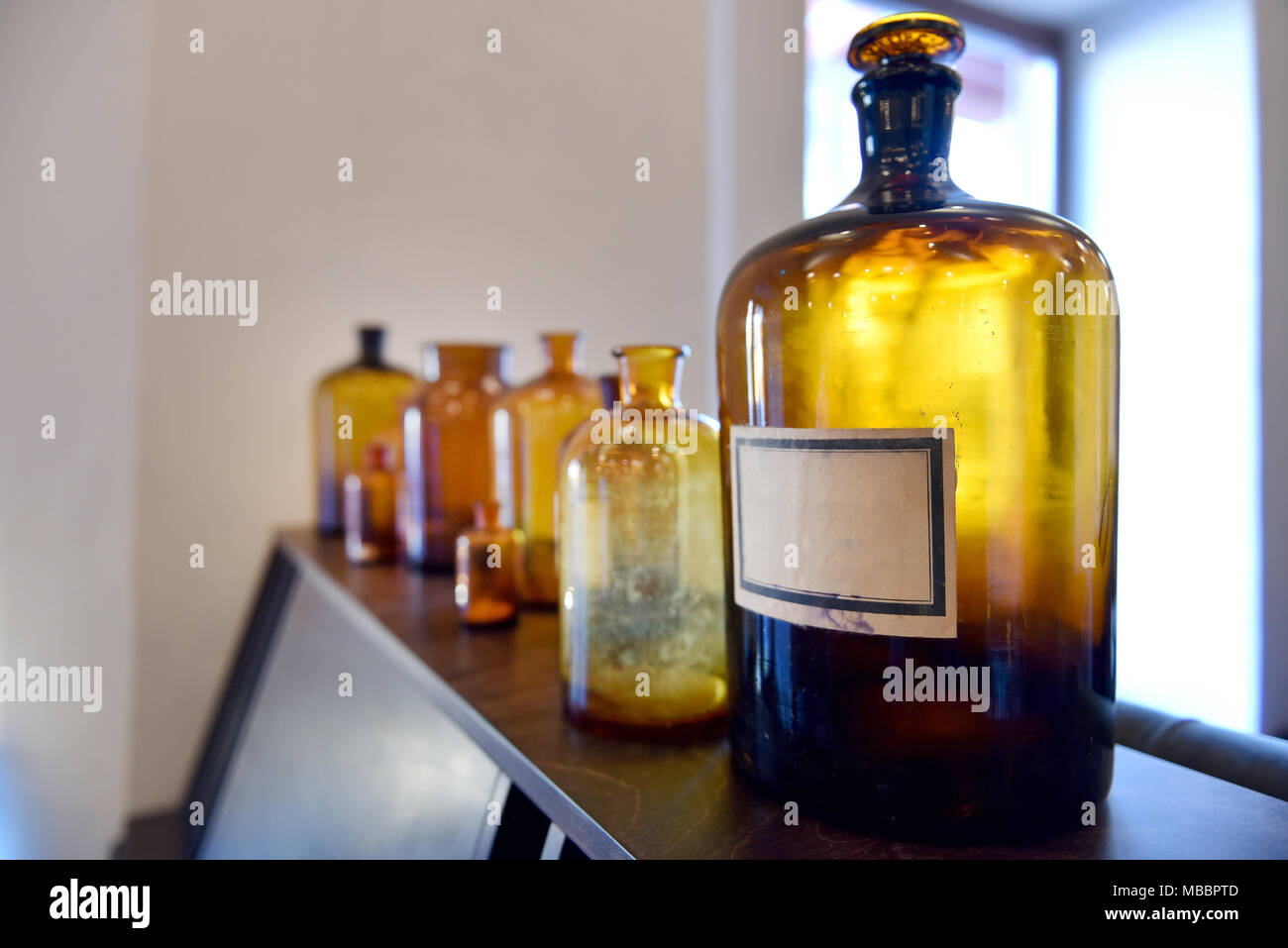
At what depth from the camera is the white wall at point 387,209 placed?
1324 millimetres

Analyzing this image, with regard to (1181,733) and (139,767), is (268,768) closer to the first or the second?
(139,767)

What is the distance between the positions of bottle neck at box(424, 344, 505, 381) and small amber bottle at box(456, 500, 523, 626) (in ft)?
1.15

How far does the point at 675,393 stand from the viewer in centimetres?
63

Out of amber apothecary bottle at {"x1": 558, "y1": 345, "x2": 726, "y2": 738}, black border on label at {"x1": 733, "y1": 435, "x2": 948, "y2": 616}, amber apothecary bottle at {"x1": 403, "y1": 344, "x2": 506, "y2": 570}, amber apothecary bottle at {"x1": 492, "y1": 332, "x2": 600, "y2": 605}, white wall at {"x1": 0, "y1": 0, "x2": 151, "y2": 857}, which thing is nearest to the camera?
black border on label at {"x1": 733, "y1": 435, "x2": 948, "y2": 616}

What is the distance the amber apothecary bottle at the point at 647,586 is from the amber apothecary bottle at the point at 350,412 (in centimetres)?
84

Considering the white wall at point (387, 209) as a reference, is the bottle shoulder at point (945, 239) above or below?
below

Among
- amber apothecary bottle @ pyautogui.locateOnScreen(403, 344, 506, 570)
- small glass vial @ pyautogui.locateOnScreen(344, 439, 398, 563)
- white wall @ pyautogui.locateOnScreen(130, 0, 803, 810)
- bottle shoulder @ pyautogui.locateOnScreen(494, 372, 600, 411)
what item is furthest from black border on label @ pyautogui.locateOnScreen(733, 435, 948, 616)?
white wall @ pyautogui.locateOnScreen(130, 0, 803, 810)

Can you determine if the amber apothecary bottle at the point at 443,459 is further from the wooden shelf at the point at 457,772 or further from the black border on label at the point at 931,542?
the black border on label at the point at 931,542

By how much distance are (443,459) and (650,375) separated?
1.81ft

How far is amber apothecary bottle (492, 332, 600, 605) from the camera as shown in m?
0.95

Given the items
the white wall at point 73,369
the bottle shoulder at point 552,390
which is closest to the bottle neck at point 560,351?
the bottle shoulder at point 552,390

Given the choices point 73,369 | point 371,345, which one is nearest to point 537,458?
point 371,345

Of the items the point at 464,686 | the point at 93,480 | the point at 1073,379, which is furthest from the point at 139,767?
the point at 1073,379

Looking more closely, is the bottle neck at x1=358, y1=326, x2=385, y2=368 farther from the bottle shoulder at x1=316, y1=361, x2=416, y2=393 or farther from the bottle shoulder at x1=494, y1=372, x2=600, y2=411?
the bottle shoulder at x1=494, y1=372, x2=600, y2=411
